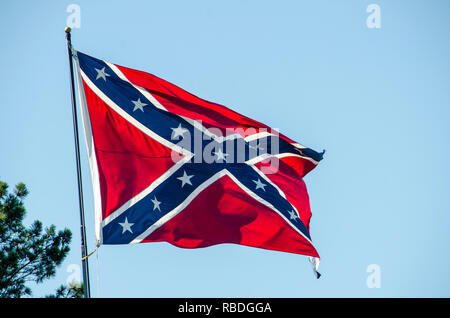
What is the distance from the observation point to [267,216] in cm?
1811

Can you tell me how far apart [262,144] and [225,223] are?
3.04 m

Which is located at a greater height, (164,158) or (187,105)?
(187,105)

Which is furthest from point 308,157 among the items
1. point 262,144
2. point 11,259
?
point 11,259

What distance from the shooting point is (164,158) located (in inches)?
675

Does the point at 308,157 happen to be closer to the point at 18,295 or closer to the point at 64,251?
the point at 64,251

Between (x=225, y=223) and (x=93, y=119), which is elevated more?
(x=93, y=119)

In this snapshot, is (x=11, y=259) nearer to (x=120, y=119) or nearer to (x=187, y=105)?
(x=120, y=119)

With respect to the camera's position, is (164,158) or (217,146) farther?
(217,146)

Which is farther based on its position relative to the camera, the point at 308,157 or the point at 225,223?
the point at 308,157

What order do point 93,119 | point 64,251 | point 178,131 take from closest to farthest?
point 93,119
point 178,131
point 64,251

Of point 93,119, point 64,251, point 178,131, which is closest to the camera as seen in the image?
point 93,119
